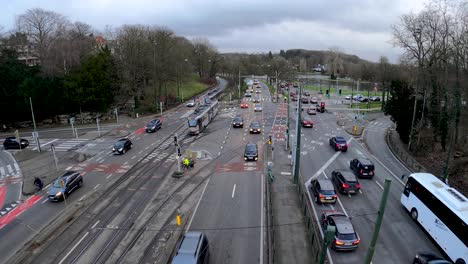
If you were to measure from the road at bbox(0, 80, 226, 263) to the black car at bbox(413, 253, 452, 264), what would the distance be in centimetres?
1774

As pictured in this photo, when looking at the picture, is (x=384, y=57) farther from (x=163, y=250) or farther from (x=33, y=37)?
(x=163, y=250)

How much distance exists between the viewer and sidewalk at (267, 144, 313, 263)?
725 inches

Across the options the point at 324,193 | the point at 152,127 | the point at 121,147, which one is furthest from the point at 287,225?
the point at 152,127

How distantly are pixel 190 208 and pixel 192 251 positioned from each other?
28.5 ft

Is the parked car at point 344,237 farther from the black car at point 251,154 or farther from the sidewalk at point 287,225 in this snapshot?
the black car at point 251,154

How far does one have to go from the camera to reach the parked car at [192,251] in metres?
15.4

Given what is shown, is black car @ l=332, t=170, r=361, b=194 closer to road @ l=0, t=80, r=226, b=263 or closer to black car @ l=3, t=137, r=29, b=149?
road @ l=0, t=80, r=226, b=263

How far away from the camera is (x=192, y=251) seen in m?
16.0

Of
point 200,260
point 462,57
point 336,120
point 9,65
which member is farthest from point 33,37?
point 462,57

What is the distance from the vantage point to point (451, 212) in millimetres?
17984

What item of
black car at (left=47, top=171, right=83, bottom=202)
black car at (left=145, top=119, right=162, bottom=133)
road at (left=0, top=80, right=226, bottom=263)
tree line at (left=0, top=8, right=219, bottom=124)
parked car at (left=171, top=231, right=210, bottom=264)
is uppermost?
tree line at (left=0, top=8, right=219, bottom=124)

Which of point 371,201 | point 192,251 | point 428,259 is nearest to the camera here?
point 192,251

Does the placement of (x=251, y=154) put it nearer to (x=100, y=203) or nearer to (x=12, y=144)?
(x=100, y=203)

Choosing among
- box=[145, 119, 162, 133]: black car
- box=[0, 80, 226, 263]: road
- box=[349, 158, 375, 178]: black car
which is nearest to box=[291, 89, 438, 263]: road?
box=[349, 158, 375, 178]: black car
